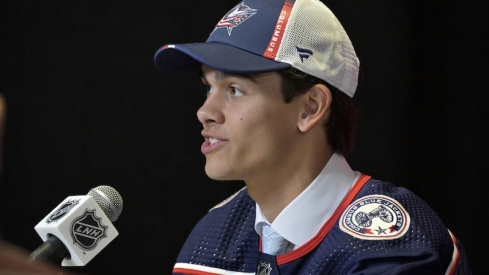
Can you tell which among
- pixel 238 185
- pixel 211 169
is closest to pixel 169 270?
pixel 238 185

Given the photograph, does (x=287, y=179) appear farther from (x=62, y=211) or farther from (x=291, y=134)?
(x=62, y=211)

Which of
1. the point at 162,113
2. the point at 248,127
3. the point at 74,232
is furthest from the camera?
the point at 162,113

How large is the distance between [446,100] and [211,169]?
1.03m

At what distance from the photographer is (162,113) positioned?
2.17 m

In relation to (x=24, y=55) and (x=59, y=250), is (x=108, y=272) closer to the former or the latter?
(x=24, y=55)

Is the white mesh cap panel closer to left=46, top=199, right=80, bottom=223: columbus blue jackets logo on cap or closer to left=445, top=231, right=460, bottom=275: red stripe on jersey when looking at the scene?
left=445, top=231, right=460, bottom=275: red stripe on jersey

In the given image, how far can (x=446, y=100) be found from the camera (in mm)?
2145

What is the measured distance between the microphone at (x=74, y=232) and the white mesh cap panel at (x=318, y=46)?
1.53 feet

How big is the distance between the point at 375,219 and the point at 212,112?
0.37m

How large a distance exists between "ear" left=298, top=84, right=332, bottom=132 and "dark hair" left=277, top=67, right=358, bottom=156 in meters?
0.01

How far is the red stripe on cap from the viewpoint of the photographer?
4.49 feet

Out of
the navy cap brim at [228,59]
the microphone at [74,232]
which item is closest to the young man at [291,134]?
the navy cap brim at [228,59]

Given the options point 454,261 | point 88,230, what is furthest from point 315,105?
point 88,230

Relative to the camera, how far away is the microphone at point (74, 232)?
1060 mm
